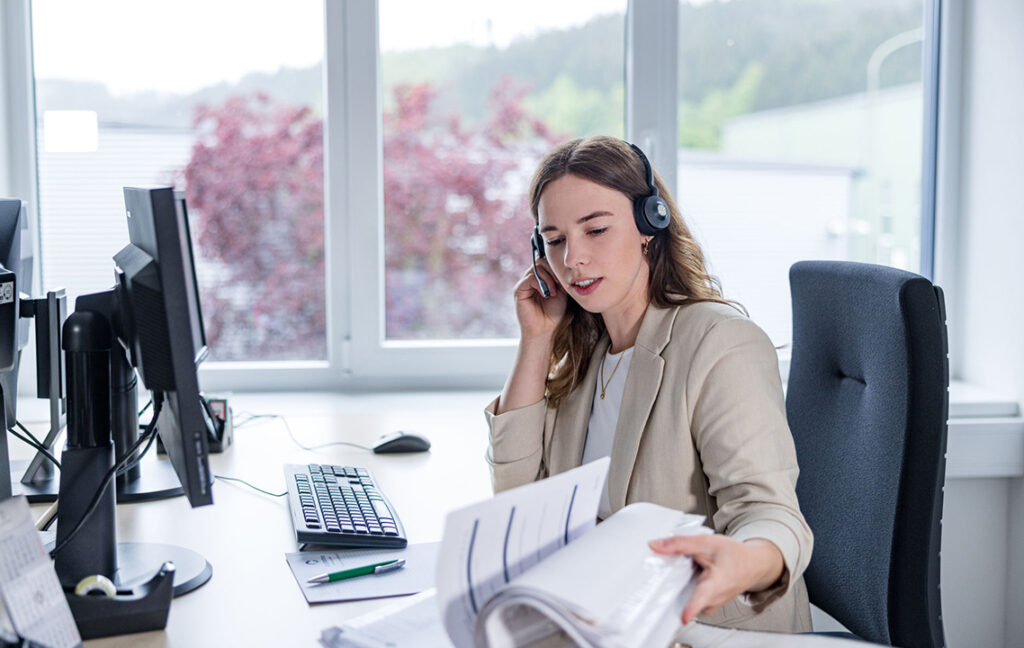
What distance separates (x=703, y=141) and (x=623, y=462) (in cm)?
139

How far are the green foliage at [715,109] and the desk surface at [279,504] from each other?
87cm

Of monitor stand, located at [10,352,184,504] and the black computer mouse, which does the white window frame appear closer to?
the black computer mouse

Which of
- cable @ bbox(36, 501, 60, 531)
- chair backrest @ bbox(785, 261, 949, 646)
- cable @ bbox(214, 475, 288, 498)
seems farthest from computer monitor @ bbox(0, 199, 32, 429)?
chair backrest @ bbox(785, 261, 949, 646)

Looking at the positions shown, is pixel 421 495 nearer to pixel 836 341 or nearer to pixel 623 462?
pixel 623 462

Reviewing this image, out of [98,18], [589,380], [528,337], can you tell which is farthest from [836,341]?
[98,18]

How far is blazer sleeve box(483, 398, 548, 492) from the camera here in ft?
5.09

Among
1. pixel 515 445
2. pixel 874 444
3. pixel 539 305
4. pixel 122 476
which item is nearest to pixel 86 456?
pixel 122 476

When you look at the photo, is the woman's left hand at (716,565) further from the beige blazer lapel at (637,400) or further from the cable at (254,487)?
the cable at (254,487)

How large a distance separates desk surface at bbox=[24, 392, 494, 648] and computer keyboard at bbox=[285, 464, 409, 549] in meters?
0.04

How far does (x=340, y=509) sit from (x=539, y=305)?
0.50 meters

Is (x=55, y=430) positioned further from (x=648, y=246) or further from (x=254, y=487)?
(x=648, y=246)

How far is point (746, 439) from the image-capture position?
122 centimetres

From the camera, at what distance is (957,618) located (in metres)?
2.33

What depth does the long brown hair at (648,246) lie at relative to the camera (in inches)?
55.9
